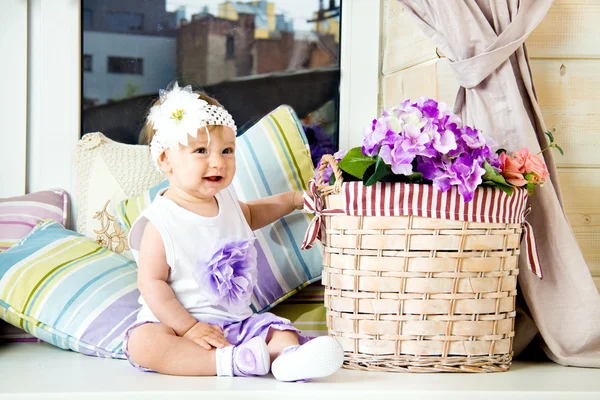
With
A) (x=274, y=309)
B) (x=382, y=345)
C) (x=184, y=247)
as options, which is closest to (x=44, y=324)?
(x=184, y=247)

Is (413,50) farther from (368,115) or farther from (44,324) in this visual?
(44,324)

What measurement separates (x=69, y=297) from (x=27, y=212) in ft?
1.29

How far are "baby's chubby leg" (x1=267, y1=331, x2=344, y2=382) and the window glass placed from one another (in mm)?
845

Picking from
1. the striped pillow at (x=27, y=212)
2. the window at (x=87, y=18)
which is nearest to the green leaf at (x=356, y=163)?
the striped pillow at (x=27, y=212)

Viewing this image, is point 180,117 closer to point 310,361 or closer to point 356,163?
point 356,163

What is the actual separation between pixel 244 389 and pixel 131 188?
2.66 feet

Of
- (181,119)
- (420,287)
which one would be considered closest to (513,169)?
(420,287)

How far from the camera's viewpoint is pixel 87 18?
78.7 inches

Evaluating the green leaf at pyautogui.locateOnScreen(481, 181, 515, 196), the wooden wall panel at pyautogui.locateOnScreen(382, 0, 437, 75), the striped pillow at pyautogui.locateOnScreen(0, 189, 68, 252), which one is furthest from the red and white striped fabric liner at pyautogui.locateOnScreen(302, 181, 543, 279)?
the striped pillow at pyautogui.locateOnScreen(0, 189, 68, 252)

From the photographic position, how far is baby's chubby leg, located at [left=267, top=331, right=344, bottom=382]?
4.10ft

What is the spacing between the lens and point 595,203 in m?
1.67

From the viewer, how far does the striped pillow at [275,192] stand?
1686 mm

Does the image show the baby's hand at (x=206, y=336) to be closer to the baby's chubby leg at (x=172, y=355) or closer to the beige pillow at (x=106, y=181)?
the baby's chubby leg at (x=172, y=355)

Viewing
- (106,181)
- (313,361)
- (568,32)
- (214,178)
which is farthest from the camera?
(106,181)
